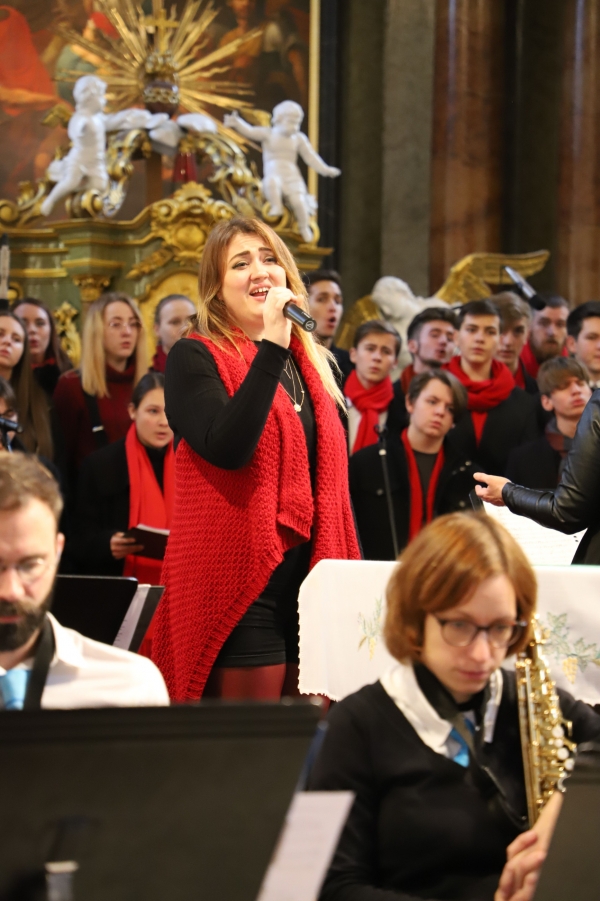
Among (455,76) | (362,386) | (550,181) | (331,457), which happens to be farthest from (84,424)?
(550,181)

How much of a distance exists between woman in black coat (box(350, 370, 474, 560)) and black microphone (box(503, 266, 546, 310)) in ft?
8.62

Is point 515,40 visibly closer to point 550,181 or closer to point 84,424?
point 550,181

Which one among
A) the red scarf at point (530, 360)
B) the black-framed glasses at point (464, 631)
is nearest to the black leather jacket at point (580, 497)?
the black-framed glasses at point (464, 631)

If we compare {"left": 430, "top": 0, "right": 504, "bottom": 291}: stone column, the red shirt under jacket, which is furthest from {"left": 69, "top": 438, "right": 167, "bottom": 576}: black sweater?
{"left": 430, "top": 0, "right": 504, "bottom": 291}: stone column

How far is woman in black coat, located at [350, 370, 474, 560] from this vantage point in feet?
17.9

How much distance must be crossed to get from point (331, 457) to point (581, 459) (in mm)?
704

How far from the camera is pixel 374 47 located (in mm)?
13125

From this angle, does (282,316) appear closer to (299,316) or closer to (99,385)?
(299,316)

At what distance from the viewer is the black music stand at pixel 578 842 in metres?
1.71

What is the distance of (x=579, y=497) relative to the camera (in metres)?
3.51

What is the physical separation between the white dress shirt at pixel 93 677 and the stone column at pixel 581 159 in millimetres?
10593

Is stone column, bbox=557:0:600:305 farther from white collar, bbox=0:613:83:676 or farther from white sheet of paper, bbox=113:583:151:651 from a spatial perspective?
white collar, bbox=0:613:83:676

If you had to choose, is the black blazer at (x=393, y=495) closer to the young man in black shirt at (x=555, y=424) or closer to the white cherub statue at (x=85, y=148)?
the young man in black shirt at (x=555, y=424)

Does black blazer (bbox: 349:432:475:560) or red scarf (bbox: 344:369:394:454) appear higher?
red scarf (bbox: 344:369:394:454)
